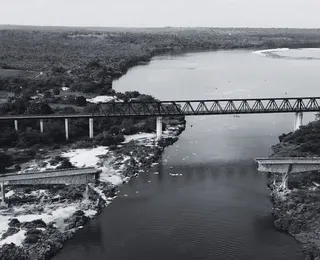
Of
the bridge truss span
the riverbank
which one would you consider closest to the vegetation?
the riverbank

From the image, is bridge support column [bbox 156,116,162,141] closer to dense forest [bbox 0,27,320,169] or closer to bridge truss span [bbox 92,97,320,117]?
bridge truss span [bbox 92,97,320,117]

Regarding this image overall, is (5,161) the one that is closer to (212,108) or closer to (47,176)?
(47,176)

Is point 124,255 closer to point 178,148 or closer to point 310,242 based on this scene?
point 310,242

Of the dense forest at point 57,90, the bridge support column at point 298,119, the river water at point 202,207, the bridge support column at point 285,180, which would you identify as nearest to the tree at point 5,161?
the dense forest at point 57,90

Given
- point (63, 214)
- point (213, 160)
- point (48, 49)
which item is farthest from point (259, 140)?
point (48, 49)

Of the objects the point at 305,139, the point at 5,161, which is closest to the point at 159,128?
the point at 305,139

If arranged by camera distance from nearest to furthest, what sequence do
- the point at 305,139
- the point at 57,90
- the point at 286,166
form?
the point at 286,166 → the point at 305,139 → the point at 57,90

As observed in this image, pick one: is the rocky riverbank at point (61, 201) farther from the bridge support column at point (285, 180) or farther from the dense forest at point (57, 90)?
the bridge support column at point (285, 180)
